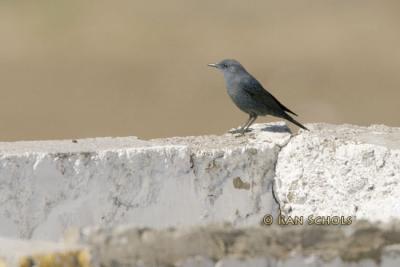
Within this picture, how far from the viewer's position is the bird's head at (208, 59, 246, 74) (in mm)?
10109

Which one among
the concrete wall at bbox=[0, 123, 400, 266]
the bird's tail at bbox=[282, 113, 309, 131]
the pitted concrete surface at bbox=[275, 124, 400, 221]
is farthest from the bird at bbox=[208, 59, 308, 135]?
the pitted concrete surface at bbox=[275, 124, 400, 221]

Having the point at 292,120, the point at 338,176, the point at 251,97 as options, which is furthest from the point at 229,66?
the point at 338,176

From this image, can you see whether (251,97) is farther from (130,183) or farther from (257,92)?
(130,183)

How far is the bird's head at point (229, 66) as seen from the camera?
33.2 feet

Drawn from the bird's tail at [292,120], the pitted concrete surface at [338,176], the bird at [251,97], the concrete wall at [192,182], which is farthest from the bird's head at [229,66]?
the pitted concrete surface at [338,176]

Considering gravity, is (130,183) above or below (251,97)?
below

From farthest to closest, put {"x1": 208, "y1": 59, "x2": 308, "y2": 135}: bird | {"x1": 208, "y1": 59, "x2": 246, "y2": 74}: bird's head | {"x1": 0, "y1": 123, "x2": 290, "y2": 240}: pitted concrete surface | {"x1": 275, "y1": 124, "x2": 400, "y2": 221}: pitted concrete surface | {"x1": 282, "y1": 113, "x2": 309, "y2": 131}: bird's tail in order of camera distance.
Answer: {"x1": 208, "y1": 59, "x2": 246, "y2": 74}: bird's head → {"x1": 208, "y1": 59, "x2": 308, "y2": 135}: bird → {"x1": 282, "y1": 113, "x2": 309, "y2": 131}: bird's tail → {"x1": 275, "y1": 124, "x2": 400, "y2": 221}: pitted concrete surface → {"x1": 0, "y1": 123, "x2": 290, "y2": 240}: pitted concrete surface

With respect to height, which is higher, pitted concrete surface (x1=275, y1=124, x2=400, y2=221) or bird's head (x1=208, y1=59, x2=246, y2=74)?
bird's head (x1=208, y1=59, x2=246, y2=74)

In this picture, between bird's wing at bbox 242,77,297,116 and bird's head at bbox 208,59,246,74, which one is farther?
bird's head at bbox 208,59,246,74

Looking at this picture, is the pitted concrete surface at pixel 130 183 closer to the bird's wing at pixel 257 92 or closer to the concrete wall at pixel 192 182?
the concrete wall at pixel 192 182

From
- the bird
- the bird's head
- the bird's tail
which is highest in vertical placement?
the bird's head

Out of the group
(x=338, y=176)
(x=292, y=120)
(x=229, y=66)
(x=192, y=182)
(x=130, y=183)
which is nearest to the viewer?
(x=130, y=183)

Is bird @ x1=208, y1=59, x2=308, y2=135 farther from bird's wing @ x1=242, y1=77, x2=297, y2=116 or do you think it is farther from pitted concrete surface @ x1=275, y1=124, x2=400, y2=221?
pitted concrete surface @ x1=275, y1=124, x2=400, y2=221

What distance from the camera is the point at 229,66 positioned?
10.2 metres
